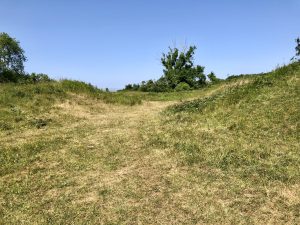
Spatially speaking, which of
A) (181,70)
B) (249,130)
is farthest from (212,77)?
(249,130)

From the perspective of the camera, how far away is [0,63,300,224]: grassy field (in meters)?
6.82

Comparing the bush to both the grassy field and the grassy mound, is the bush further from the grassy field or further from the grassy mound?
the grassy field

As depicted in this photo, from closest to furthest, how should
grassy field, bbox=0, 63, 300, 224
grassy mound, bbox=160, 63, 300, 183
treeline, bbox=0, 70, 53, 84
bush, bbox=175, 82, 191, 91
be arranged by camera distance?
grassy field, bbox=0, 63, 300, 224 < grassy mound, bbox=160, 63, 300, 183 < treeline, bbox=0, 70, 53, 84 < bush, bbox=175, 82, 191, 91

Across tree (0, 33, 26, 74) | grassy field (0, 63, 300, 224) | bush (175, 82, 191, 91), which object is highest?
tree (0, 33, 26, 74)

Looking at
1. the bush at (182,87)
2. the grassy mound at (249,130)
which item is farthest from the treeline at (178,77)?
the grassy mound at (249,130)

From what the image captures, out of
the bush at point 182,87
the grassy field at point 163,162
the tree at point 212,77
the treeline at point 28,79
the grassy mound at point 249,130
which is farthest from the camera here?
the tree at point 212,77

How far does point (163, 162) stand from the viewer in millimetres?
9297

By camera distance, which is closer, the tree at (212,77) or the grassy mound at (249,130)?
the grassy mound at (249,130)

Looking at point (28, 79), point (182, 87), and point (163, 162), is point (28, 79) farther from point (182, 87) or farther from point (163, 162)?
point (182, 87)

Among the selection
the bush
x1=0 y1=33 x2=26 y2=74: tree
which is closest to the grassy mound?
the bush

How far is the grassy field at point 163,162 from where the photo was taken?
6820mm

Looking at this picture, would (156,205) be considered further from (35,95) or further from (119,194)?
(35,95)

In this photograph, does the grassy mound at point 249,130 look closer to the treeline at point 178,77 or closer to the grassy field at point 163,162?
the grassy field at point 163,162

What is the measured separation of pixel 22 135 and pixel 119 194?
6.60 metres
